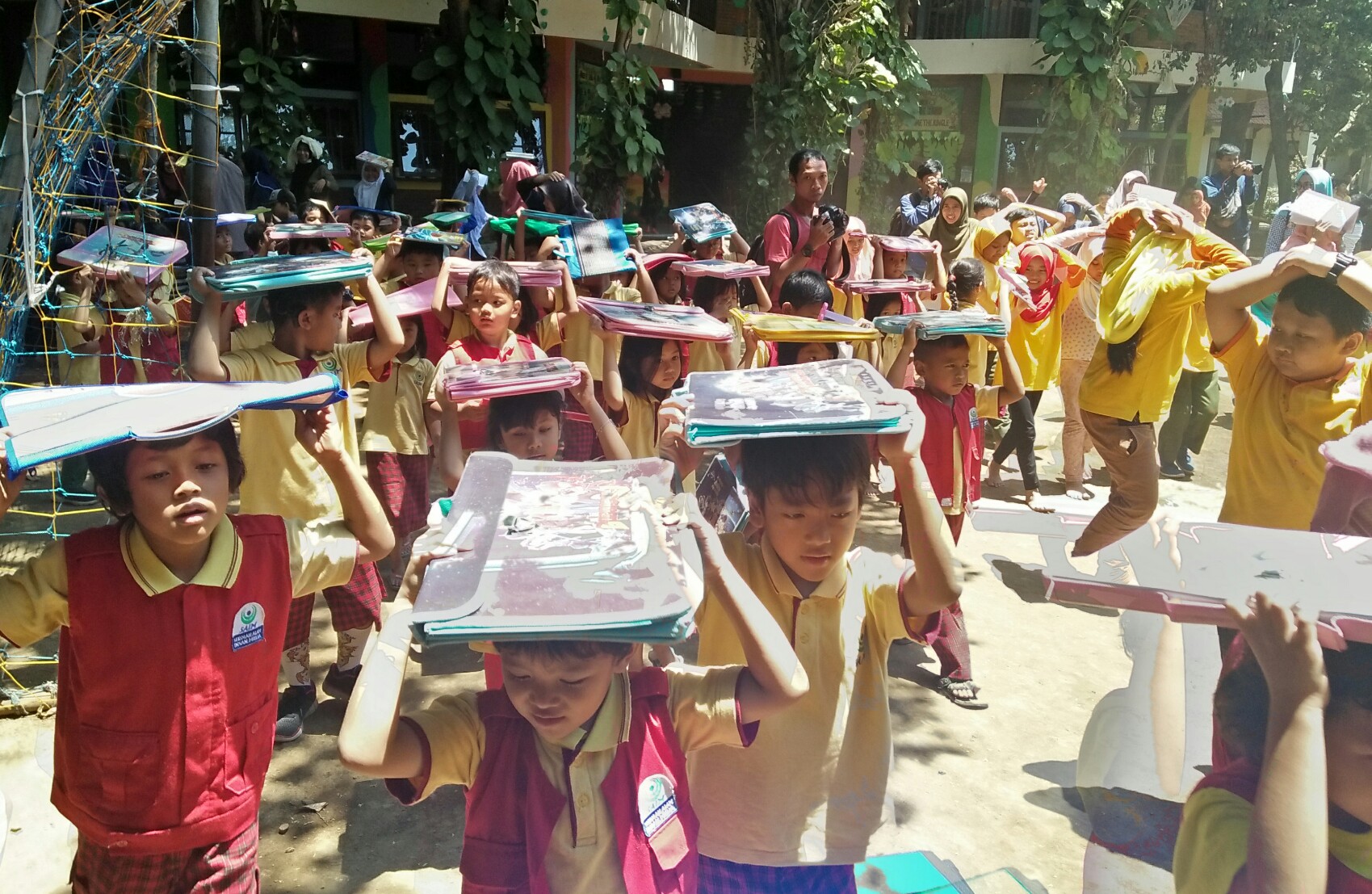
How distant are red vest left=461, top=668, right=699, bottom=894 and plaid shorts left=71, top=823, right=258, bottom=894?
671 mm

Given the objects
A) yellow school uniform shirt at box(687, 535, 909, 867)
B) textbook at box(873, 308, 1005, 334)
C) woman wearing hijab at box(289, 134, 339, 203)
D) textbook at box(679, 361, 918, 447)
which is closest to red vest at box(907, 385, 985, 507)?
textbook at box(873, 308, 1005, 334)

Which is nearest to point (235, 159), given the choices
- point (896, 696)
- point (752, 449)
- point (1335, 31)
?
point (896, 696)

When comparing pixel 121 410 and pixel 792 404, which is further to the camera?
pixel 792 404

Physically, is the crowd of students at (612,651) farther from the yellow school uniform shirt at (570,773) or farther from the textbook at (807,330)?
the textbook at (807,330)

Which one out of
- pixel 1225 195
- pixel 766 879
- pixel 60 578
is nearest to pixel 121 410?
pixel 60 578

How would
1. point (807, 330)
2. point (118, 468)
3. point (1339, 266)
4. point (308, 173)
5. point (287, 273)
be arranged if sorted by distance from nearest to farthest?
point (118, 468)
point (1339, 266)
point (287, 273)
point (807, 330)
point (308, 173)

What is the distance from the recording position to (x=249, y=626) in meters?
2.04

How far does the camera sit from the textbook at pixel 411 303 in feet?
12.6

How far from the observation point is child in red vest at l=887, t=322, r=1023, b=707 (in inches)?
148

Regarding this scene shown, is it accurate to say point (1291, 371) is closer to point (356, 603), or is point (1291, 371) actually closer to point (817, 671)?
point (817, 671)

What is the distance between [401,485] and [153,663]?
232cm

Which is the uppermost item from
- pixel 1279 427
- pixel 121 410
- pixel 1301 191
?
pixel 1301 191

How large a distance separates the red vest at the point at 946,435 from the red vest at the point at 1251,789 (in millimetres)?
2360

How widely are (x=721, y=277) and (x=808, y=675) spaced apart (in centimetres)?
314
